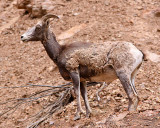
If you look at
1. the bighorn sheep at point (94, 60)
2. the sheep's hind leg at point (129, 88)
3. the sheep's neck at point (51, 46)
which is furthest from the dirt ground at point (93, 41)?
the sheep's neck at point (51, 46)

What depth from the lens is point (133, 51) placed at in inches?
229

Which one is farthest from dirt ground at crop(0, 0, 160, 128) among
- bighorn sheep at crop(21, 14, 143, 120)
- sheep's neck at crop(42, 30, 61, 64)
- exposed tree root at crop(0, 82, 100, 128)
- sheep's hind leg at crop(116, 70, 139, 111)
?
sheep's neck at crop(42, 30, 61, 64)

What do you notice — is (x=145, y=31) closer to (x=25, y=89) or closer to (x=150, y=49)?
(x=150, y=49)

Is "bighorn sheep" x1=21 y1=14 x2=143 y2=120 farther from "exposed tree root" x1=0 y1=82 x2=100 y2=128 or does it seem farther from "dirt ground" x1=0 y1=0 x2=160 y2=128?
"exposed tree root" x1=0 y1=82 x2=100 y2=128

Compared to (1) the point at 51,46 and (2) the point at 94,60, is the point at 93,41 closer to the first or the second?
(1) the point at 51,46

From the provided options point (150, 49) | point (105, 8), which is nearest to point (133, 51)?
point (150, 49)

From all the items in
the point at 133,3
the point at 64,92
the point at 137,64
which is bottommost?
the point at 64,92

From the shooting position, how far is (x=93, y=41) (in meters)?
10.9

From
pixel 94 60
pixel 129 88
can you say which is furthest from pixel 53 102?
pixel 129 88

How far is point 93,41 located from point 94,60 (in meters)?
4.97

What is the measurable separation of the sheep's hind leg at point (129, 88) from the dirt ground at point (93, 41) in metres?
0.21

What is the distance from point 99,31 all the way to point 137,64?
5.71 m

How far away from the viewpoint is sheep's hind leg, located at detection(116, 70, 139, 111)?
5.65 metres

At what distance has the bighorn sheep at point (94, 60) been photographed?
5719 mm
